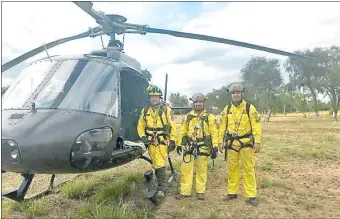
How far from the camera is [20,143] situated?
4.20 metres

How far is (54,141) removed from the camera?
4.29 metres

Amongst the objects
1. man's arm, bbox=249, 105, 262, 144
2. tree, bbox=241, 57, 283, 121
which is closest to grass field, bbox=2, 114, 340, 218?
man's arm, bbox=249, 105, 262, 144

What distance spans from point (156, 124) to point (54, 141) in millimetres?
2249

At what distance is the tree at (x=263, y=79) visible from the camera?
50031 millimetres

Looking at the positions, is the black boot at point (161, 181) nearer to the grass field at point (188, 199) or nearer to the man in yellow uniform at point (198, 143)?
the grass field at point (188, 199)

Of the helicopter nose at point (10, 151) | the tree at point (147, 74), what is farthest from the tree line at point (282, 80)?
the helicopter nose at point (10, 151)

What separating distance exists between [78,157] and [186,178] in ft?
8.34

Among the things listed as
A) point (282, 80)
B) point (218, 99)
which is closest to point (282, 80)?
point (282, 80)

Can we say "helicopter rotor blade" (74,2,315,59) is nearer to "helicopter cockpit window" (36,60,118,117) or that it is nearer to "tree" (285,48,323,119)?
"helicopter cockpit window" (36,60,118,117)

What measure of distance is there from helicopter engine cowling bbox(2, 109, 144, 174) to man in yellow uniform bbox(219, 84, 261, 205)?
2.22 m

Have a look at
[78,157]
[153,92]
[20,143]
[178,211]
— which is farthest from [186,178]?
[20,143]

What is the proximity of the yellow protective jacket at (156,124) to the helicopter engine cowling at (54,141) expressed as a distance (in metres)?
1.37

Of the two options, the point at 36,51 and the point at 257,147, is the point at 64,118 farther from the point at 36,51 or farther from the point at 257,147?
the point at 257,147

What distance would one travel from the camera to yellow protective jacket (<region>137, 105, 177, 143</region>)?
20.4 ft
